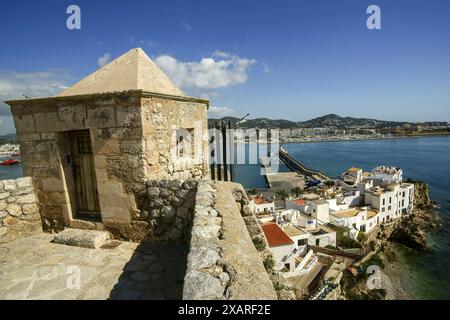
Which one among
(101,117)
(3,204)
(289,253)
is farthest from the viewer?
(289,253)

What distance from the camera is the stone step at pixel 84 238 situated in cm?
403

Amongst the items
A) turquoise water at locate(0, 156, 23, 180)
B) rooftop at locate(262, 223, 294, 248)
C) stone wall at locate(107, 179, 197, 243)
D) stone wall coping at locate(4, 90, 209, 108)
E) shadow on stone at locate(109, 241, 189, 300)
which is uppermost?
stone wall coping at locate(4, 90, 209, 108)

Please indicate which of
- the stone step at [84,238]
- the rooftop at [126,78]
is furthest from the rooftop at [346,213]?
the stone step at [84,238]

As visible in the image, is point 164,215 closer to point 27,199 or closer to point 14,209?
point 27,199

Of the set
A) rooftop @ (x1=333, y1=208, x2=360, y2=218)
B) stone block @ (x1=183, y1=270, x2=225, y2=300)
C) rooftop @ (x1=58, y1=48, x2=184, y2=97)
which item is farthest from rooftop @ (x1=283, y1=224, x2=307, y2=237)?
stone block @ (x1=183, y1=270, x2=225, y2=300)

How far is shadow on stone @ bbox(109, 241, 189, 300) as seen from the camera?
2.91m

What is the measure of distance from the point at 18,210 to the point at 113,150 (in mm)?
2133

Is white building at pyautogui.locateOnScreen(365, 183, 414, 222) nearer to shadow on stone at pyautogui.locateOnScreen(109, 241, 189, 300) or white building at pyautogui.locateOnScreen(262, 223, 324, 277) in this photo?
white building at pyautogui.locateOnScreen(262, 223, 324, 277)

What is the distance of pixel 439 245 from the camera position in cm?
2884

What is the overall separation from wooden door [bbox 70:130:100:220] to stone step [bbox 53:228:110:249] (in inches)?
15.5

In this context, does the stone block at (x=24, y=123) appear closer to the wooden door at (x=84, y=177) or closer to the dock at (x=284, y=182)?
the wooden door at (x=84, y=177)

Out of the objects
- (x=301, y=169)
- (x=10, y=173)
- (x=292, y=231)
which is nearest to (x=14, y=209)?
(x=292, y=231)

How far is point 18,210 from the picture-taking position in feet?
14.9
